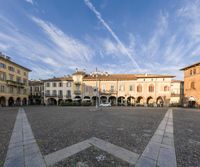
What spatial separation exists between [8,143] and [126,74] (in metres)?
41.1

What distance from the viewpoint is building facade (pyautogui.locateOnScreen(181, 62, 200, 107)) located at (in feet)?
99.9

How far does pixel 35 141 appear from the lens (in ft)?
18.0

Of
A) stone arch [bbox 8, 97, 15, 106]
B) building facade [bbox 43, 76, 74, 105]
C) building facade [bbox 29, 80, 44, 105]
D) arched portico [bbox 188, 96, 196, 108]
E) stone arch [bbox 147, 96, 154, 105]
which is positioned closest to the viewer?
arched portico [bbox 188, 96, 196, 108]

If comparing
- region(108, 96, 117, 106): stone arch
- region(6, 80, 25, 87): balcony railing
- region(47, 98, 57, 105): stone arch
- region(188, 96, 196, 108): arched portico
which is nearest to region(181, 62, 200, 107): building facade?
region(188, 96, 196, 108): arched portico

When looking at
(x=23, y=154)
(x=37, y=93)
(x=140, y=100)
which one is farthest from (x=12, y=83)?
(x=23, y=154)

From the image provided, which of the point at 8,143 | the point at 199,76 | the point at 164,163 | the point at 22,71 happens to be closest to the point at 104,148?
the point at 164,163

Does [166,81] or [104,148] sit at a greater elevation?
[166,81]

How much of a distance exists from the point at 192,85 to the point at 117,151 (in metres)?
34.7

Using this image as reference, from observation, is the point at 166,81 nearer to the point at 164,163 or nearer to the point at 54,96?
the point at 54,96

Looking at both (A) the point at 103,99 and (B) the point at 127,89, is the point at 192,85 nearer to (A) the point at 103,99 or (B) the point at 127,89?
(B) the point at 127,89

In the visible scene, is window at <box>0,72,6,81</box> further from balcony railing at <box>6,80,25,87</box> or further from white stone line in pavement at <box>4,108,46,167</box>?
white stone line in pavement at <box>4,108,46,167</box>

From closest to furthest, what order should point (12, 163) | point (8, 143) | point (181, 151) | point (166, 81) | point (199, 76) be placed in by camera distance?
point (12, 163) < point (181, 151) < point (8, 143) < point (199, 76) < point (166, 81)

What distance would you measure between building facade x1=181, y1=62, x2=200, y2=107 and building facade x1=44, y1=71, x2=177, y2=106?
411 cm

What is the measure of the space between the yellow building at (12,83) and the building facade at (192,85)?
1748 inches
